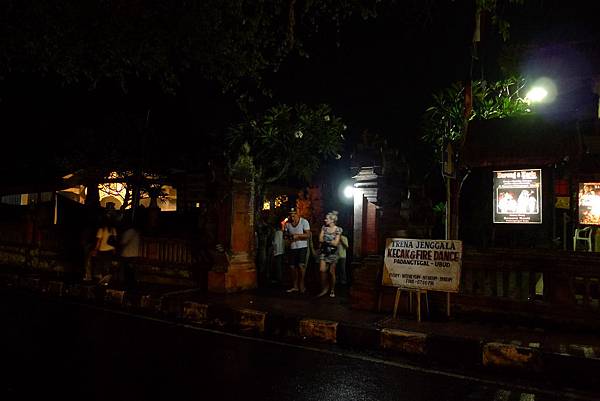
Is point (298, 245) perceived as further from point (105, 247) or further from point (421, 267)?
point (105, 247)

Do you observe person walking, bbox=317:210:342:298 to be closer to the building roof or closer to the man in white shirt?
the man in white shirt

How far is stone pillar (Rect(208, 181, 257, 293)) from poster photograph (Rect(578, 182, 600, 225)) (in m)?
8.22

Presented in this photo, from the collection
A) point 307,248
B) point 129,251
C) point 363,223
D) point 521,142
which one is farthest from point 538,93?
point 129,251

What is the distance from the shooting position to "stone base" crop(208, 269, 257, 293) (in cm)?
1162

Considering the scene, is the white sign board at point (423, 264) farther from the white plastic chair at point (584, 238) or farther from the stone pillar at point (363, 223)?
the white plastic chair at point (584, 238)

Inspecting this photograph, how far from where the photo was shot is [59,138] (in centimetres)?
2058

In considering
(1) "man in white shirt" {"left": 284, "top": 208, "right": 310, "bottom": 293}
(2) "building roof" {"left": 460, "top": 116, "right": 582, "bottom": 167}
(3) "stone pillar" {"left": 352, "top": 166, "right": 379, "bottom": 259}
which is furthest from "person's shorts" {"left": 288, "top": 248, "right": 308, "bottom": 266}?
(2) "building roof" {"left": 460, "top": 116, "right": 582, "bottom": 167}

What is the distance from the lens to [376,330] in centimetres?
785

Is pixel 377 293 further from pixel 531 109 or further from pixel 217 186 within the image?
pixel 531 109

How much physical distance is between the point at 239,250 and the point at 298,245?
60.8 inches

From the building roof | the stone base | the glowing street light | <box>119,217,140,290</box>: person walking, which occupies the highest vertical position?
the glowing street light

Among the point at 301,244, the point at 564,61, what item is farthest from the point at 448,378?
the point at 564,61

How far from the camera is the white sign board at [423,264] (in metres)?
8.51

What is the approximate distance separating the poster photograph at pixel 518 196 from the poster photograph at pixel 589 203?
136 centimetres
